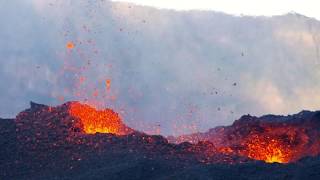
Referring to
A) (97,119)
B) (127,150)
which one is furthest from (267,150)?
(127,150)

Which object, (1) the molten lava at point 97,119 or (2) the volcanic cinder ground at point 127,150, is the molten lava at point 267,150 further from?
(1) the molten lava at point 97,119

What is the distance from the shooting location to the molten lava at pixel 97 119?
39.8 m

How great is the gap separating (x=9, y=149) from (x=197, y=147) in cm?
1078

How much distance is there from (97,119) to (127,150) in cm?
987

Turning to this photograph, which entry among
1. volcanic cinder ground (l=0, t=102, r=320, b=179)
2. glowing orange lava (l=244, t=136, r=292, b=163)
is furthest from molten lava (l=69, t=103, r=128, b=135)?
glowing orange lava (l=244, t=136, r=292, b=163)

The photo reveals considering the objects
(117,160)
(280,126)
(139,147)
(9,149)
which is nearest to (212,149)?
(139,147)

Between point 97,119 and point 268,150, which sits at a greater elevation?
point 97,119

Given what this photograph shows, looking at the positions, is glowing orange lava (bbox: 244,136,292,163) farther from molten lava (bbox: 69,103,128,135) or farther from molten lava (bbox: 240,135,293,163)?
molten lava (bbox: 69,103,128,135)

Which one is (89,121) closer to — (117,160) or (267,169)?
(117,160)

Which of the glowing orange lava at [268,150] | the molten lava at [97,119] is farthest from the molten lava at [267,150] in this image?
the molten lava at [97,119]

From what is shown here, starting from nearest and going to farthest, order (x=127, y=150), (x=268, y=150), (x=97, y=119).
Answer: (x=127, y=150) < (x=97, y=119) < (x=268, y=150)

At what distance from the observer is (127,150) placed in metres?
32.3

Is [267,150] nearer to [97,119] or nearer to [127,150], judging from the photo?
[97,119]

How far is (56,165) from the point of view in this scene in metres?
31.4
